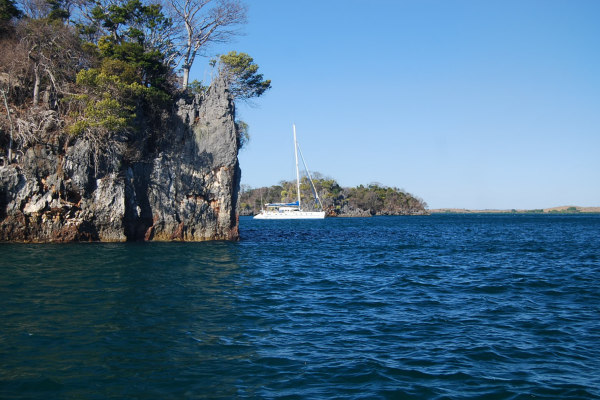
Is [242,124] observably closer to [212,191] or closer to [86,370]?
[212,191]

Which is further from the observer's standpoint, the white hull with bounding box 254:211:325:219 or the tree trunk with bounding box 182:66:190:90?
the white hull with bounding box 254:211:325:219

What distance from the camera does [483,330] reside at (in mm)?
9727

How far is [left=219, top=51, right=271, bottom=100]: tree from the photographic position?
38906mm

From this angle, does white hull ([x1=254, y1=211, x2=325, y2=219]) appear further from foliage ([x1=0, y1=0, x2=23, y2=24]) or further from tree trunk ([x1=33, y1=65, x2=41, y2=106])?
tree trunk ([x1=33, y1=65, x2=41, y2=106])

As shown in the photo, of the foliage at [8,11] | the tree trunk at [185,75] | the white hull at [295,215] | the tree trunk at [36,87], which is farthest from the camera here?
the white hull at [295,215]

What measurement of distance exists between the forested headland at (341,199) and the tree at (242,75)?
247 ft

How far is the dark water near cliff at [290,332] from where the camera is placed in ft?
22.0

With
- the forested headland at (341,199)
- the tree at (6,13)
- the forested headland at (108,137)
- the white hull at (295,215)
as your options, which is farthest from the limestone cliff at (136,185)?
the forested headland at (341,199)

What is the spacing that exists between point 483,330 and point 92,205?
22920mm

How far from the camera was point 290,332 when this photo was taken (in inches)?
372

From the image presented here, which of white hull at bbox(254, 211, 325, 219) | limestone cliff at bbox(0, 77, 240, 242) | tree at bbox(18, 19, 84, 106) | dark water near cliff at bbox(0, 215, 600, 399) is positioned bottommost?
dark water near cliff at bbox(0, 215, 600, 399)

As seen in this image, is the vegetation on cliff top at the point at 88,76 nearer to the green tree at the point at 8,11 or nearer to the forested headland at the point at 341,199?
the green tree at the point at 8,11

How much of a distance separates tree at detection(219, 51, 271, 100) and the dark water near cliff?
2495 cm

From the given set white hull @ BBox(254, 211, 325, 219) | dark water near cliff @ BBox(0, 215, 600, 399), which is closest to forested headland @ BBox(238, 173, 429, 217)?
white hull @ BBox(254, 211, 325, 219)
